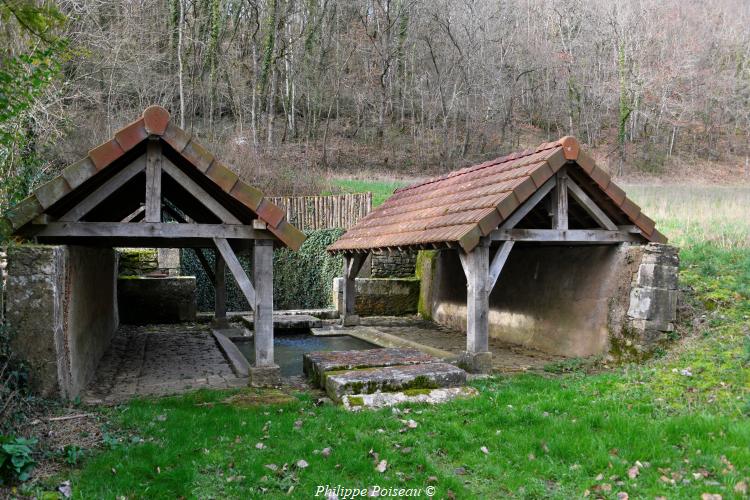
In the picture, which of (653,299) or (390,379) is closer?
(390,379)

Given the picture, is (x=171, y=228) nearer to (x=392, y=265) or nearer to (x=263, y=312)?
(x=263, y=312)

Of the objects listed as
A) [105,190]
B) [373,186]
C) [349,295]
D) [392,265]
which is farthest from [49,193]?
[373,186]

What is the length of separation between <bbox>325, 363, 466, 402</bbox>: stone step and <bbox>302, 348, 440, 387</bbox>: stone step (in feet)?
0.91

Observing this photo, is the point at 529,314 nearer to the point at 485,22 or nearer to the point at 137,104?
the point at 137,104

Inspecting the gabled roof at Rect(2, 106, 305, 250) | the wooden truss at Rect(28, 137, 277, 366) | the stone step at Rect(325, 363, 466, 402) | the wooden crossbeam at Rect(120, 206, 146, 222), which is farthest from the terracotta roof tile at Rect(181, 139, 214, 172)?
the wooden crossbeam at Rect(120, 206, 146, 222)

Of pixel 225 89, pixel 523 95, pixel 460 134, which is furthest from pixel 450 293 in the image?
pixel 523 95

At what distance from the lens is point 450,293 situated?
541 inches

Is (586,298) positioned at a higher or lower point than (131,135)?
lower

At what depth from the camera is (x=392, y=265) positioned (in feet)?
51.8

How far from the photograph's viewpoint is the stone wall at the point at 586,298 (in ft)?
26.7

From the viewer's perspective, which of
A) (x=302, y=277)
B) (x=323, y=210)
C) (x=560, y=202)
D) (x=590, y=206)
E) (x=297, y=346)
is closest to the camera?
(x=560, y=202)

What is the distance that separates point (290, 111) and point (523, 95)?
15766 mm

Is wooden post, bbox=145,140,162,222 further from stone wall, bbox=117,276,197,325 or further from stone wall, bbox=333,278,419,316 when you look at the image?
stone wall, bbox=333,278,419,316

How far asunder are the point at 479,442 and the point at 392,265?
1091cm
